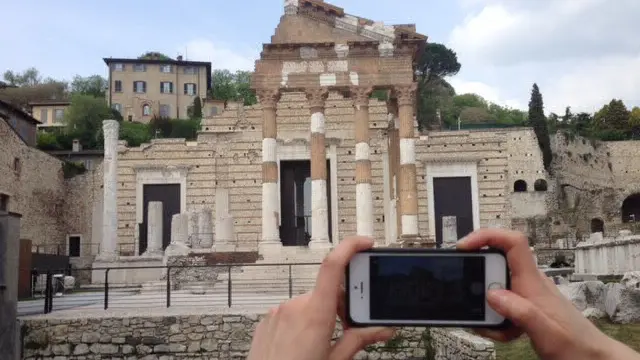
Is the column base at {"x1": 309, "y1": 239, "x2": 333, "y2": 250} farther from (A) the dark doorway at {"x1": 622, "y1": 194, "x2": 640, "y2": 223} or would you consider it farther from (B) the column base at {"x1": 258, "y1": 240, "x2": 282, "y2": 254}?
(A) the dark doorway at {"x1": 622, "y1": 194, "x2": 640, "y2": 223}

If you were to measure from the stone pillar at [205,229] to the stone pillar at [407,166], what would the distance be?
8.29 metres

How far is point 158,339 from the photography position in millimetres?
13406

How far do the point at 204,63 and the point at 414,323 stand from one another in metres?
79.1

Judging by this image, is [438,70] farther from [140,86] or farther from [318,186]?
[318,186]

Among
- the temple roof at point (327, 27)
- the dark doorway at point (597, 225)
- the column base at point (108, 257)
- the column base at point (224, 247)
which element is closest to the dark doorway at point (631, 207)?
the dark doorway at point (597, 225)

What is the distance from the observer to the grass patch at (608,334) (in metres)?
10.3

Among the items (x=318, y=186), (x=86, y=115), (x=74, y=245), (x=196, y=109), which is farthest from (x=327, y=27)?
(x=196, y=109)

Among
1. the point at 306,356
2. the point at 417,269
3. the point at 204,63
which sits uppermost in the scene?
the point at 204,63

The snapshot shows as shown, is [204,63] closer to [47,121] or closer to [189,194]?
[47,121]

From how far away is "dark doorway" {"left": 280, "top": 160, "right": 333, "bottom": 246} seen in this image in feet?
107

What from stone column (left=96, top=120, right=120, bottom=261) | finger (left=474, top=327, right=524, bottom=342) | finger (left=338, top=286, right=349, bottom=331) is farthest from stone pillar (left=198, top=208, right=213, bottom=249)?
finger (left=474, top=327, right=524, bottom=342)

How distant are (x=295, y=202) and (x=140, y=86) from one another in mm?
48865

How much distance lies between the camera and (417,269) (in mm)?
1816

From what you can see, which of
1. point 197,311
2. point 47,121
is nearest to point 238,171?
point 197,311
